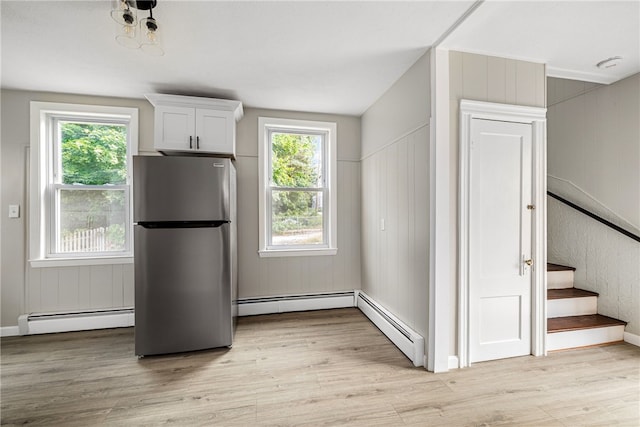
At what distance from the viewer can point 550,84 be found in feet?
10.4

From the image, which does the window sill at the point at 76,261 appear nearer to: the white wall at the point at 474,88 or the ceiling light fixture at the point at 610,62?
the white wall at the point at 474,88

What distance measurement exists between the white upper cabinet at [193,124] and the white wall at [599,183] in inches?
143

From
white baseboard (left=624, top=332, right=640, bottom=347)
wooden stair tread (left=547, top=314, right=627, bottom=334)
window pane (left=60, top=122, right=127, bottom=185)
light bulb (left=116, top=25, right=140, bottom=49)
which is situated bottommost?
white baseboard (left=624, top=332, right=640, bottom=347)

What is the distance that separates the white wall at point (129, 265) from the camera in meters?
2.79

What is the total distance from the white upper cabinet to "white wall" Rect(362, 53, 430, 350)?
1601mm

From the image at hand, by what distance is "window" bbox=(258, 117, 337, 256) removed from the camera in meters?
3.43

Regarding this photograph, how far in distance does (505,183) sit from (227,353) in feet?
9.25

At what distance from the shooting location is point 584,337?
2492 millimetres

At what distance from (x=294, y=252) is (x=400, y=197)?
4.99 ft

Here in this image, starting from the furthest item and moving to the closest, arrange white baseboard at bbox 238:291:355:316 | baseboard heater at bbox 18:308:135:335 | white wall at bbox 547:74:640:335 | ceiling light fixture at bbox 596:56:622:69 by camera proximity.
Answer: white baseboard at bbox 238:291:355:316, baseboard heater at bbox 18:308:135:335, white wall at bbox 547:74:640:335, ceiling light fixture at bbox 596:56:622:69

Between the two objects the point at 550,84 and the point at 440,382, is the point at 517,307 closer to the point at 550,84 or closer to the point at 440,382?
the point at 440,382

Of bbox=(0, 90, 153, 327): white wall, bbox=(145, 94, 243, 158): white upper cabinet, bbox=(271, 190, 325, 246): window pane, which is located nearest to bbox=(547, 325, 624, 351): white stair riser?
bbox=(271, 190, 325, 246): window pane

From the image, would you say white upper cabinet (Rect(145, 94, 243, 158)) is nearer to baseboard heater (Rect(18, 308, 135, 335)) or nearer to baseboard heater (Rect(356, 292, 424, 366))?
baseboard heater (Rect(18, 308, 135, 335))

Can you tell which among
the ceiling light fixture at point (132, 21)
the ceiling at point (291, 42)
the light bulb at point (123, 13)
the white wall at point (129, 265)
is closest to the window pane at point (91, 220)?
the white wall at point (129, 265)
